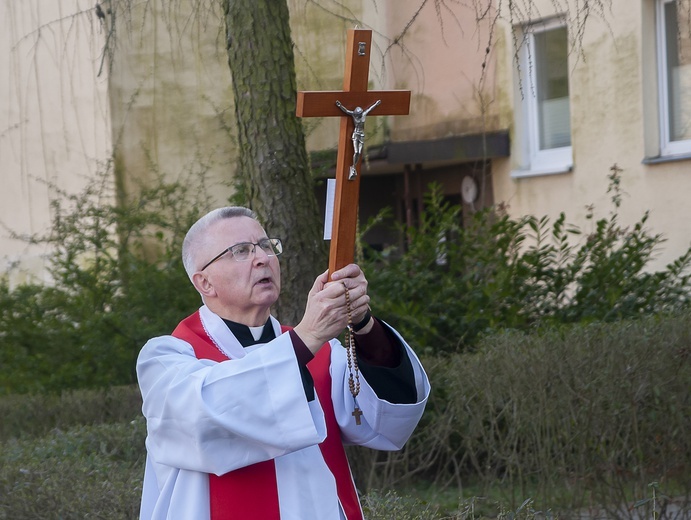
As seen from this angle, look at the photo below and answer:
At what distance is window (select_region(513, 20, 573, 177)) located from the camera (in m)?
11.7

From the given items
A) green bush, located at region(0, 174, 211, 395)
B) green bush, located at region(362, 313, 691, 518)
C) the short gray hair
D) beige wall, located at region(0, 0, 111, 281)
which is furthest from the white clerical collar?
beige wall, located at region(0, 0, 111, 281)

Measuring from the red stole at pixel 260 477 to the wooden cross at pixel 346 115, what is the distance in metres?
0.42

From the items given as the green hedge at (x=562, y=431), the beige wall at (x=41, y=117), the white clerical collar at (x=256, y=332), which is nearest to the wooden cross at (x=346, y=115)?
the white clerical collar at (x=256, y=332)

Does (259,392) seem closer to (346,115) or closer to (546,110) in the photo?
(346,115)

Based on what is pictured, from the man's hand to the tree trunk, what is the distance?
9.29ft

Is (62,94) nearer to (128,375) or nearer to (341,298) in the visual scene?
(128,375)

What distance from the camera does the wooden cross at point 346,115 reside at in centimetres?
305

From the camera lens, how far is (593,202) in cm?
1107

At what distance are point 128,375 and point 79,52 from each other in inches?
236

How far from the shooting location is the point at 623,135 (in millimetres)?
10688

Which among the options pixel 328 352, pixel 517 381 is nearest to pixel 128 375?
pixel 517 381

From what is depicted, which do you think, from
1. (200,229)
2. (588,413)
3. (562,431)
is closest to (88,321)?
(562,431)

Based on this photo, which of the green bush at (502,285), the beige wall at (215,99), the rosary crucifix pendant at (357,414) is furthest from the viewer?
the beige wall at (215,99)

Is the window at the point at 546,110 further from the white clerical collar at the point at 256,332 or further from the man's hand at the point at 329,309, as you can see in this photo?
the man's hand at the point at 329,309
